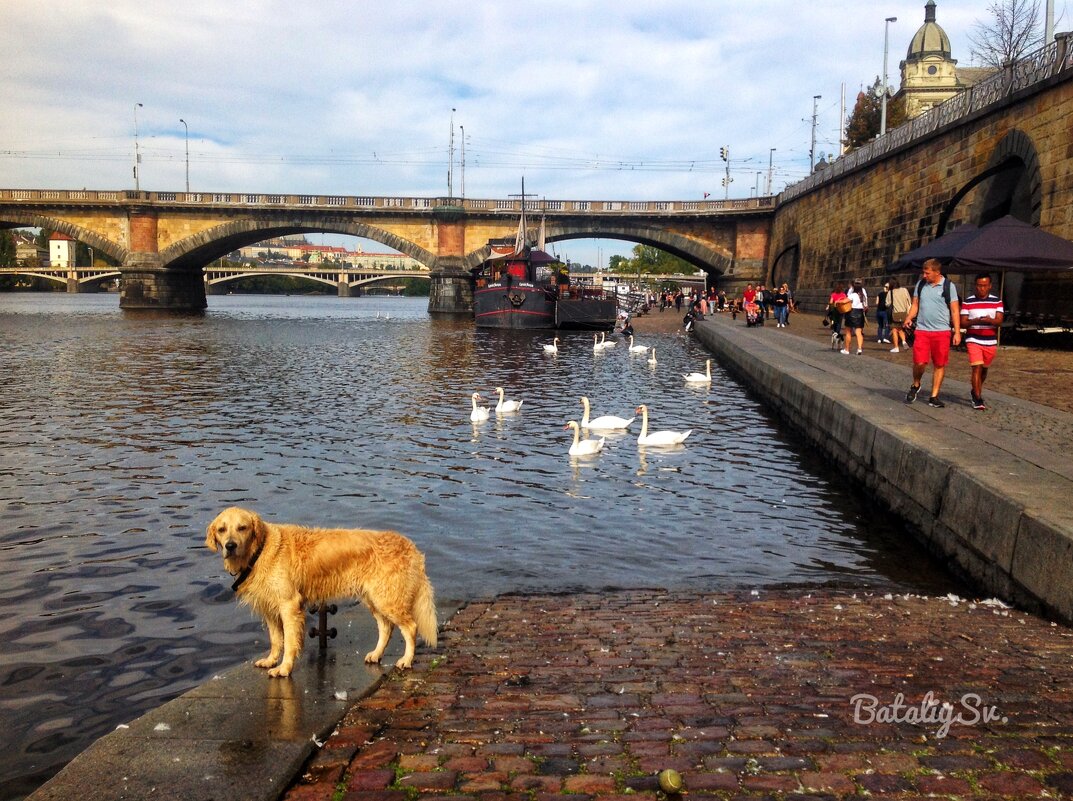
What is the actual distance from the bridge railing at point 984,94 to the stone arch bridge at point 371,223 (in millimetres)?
20398

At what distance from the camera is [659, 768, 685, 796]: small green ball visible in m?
3.35

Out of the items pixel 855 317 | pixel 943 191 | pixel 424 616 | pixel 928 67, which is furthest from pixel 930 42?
pixel 424 616

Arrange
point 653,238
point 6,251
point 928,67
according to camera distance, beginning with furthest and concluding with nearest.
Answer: point 6,251, point 928,67, point 653,238

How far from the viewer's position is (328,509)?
926 cm

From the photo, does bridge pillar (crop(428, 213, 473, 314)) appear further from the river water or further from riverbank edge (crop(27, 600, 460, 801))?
riverbank edge (crop(27, 600, 460, 801))

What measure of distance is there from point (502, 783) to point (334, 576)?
1.81 metres

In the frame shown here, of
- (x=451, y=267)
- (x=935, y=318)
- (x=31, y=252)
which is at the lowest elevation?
(x=935, y=318)

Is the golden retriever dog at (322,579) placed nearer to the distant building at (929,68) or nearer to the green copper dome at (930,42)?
the distant building at (929,68)

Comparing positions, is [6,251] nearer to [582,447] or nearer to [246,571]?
[582,447]

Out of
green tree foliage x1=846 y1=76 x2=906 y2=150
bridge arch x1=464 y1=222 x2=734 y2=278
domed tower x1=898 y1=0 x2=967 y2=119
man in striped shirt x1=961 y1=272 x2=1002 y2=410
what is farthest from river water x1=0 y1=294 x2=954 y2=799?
domed tower x1=898 y1=0 x2=967 y2=119

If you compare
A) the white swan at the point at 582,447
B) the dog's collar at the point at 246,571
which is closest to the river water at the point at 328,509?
the white swan at the point at 582,447

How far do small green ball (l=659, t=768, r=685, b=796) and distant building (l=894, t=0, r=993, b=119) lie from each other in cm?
10654

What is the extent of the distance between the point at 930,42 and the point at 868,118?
32962 millimetres

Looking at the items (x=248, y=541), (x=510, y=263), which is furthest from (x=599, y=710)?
(x=510, y=263)
